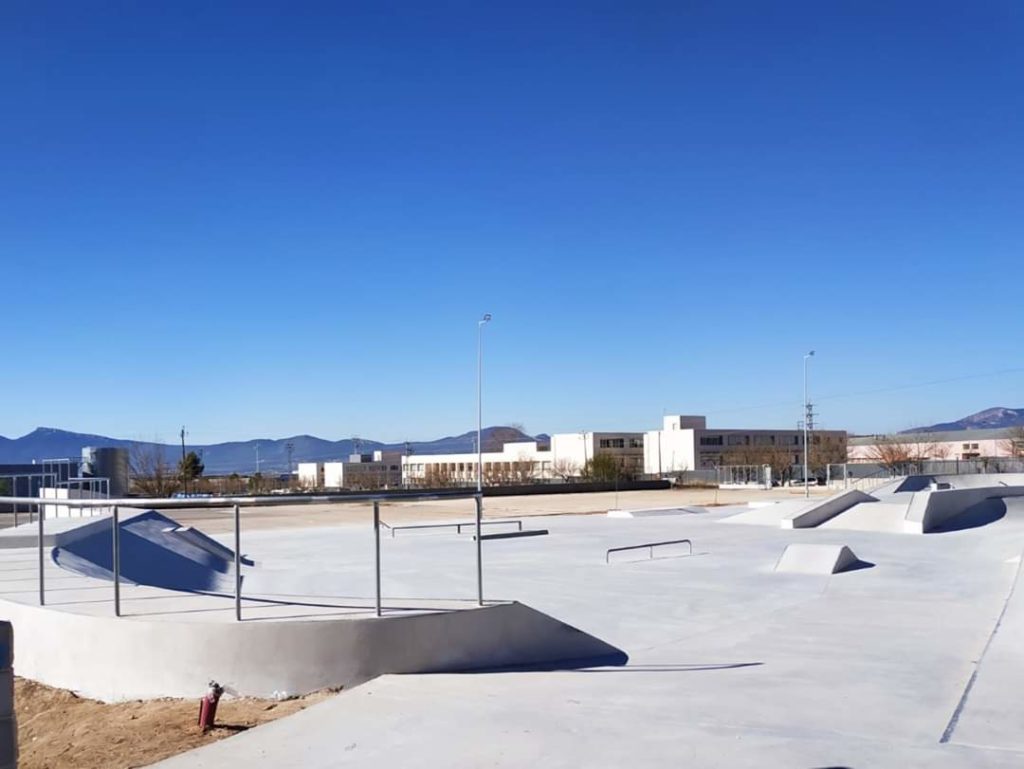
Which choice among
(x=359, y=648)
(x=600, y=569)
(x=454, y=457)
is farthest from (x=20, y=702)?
(x=454, y=457)

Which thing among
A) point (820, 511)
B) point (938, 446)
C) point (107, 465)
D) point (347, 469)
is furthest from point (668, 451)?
point (820, 511)

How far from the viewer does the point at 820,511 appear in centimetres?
2517

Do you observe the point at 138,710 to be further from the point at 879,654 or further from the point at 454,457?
the point at 454,457

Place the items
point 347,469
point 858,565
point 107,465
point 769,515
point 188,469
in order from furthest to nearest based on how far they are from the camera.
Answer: point 347,469 < point 188,469 < point 107,465 < point 769,515 < point 858,565

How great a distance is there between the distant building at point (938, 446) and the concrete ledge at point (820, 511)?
64.3 m

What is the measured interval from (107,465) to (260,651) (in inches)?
1195

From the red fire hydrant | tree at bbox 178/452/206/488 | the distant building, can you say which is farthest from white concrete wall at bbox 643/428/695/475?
the red fire hydrant

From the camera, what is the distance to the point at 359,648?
7.37 meters

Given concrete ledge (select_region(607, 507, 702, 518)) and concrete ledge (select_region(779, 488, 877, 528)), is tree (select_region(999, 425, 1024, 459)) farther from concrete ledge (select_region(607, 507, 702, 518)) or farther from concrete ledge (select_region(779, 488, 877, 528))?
concrete ledge (select_region(779, 488, 877, 528))

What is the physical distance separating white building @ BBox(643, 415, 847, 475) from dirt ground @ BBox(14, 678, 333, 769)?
109 m

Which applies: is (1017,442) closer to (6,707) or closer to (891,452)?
(891,452)

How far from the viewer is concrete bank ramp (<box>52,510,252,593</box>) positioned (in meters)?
11.9

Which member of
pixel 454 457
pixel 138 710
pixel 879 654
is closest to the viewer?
pixel 138 710

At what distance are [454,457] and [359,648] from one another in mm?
140158
